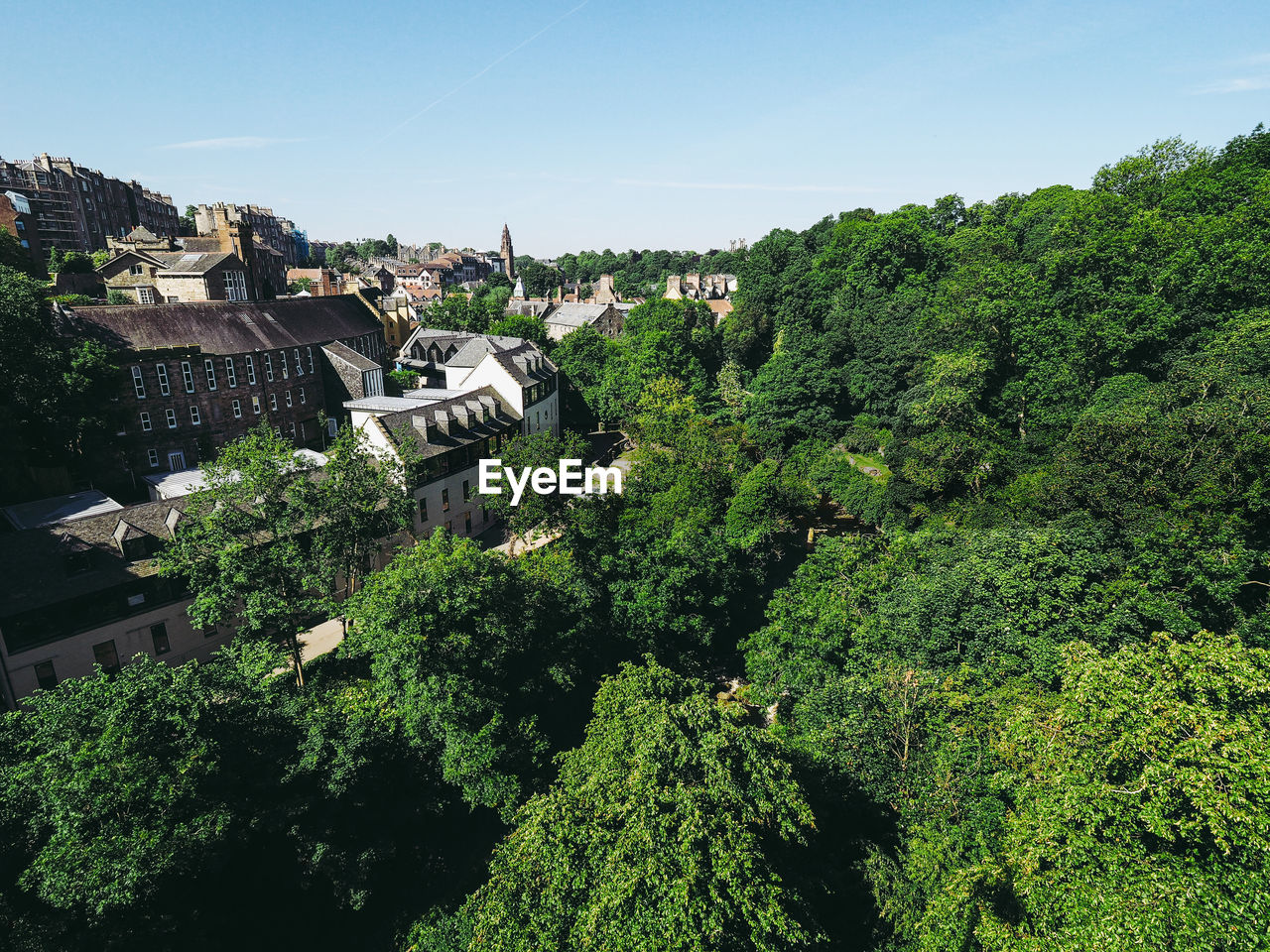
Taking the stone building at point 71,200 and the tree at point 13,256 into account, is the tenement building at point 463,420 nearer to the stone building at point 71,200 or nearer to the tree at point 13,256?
the tree at point 13,256

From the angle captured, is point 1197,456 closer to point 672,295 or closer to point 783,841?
point 783,841

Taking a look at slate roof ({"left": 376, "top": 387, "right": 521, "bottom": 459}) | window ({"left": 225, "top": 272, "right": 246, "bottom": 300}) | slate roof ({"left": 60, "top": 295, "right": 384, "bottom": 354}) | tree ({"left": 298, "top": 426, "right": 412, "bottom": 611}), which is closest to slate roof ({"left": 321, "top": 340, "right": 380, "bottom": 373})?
slate roof ({"left": 60, "top": 295, "right": 384, "bottom": 354})

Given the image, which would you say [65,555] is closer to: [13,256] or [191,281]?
[191,281]

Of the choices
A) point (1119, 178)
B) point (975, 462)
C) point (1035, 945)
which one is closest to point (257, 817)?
point (1035, 945)

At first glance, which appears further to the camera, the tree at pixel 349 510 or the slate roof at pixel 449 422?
the slate roof at pixel 449 422

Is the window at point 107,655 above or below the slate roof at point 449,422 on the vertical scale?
below

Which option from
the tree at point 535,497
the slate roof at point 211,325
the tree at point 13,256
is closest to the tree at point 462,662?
the tree at point 535,497

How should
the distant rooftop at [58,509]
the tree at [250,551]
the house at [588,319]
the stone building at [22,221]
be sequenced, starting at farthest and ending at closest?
1. the house at [588,319]
2. the stone building at [22,221]
3. the distant rooftop at [58,509]
4. the tree at [250,551]
